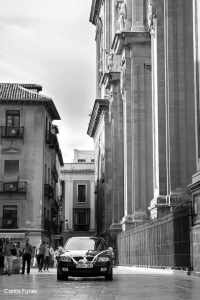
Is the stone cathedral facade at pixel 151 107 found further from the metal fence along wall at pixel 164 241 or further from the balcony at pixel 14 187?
the balcony at pixel 14 187

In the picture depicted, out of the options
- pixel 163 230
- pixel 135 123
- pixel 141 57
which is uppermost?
pixel 141 57

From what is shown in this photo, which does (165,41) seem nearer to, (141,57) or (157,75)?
(157,75)

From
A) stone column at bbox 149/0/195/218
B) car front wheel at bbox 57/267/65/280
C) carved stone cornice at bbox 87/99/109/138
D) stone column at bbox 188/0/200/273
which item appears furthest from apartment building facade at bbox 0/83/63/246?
stone column at bbox 188/0/200/273

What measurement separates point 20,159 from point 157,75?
2992 centimetres

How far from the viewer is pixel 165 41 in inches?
1025

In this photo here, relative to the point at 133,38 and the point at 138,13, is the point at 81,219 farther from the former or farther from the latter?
the point at 138,13

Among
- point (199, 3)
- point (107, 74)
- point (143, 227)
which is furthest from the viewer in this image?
point (107, 74)

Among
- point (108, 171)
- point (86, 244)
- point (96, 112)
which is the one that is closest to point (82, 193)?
point (96, 112)

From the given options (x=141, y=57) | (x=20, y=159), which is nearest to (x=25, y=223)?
(x=20, y=159)

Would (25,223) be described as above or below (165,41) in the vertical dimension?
below

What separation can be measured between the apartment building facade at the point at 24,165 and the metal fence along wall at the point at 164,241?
1989 centimetres

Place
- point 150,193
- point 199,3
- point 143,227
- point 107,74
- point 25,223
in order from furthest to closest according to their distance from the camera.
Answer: point 25,223, point 107,74, point 150,193, point 143,227, point 199,3

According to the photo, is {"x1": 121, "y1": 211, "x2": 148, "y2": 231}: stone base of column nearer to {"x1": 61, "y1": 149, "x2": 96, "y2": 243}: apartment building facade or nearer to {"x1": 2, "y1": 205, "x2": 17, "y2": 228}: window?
{"x1": 2, "y1": 205, "x2": 17, "y2": 228}: window

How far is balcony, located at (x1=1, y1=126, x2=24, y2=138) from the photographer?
54.5 meters
